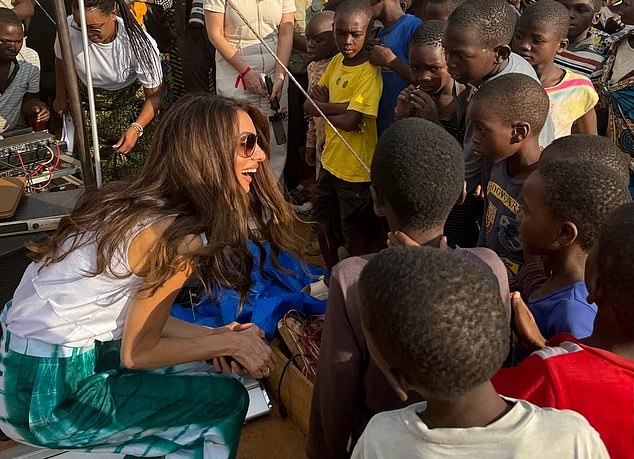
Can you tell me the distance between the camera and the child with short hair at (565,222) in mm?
1799

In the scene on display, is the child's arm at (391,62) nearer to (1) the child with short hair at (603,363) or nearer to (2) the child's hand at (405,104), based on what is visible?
(2) the child's hand at (405,104)

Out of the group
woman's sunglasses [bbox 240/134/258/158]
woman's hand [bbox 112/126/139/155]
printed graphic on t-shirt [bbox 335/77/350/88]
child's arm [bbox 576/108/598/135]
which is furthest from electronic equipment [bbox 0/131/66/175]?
child's arm [bbox 576/108/598/135]

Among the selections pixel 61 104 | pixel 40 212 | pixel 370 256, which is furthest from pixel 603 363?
pixel 61 104

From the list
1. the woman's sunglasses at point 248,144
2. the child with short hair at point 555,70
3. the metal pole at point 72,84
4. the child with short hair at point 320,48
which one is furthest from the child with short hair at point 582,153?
the child with short hair at point 320,48

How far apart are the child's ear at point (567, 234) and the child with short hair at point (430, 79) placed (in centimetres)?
143

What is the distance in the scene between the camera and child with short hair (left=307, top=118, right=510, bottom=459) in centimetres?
162

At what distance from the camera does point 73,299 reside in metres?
2.00

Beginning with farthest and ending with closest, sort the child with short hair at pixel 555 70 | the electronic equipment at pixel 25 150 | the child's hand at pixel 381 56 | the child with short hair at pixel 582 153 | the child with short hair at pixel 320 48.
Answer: the child with short hair at pixel 320 48, the child's hand at pixel 381 56, the electronic equipment at pixel 25 150, the child with short hair at pixel 555 70, the child with short hair at pixel 582 153

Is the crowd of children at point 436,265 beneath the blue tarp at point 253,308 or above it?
above

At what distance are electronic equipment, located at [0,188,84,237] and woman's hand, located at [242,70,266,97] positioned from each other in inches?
63.8

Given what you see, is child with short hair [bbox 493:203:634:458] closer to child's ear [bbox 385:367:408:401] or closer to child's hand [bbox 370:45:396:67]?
child's ear [bbox 385:367:408:401]

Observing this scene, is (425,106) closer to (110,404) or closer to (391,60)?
(391,60)

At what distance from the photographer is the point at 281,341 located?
312 cm

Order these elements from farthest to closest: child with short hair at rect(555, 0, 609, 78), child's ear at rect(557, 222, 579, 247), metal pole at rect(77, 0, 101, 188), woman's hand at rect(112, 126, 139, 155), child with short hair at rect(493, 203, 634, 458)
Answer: woman's hand at rect(112, 126, 139, 155)
child with short hair at rect(555, 0, 609, 78)
metal pole at rect(77, 0, 101, 188)
child's ear at rect(557, 222, 579, 247)
child with short hair at rect(493, 203, 634, 458)
